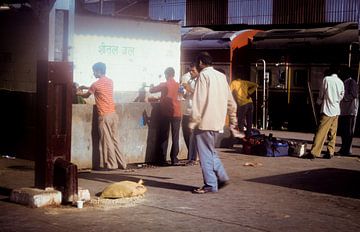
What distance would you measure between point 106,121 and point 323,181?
3957mm

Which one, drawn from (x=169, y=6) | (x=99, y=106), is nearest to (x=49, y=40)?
→ (x=99, y=106)

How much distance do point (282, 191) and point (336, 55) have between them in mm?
11385

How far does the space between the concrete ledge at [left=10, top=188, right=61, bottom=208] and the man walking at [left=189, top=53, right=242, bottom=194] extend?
2.08 metres

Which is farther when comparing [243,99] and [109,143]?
[243,99]

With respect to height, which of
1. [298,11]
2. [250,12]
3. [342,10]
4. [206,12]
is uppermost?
[206,12]

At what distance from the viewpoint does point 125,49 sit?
17.5 m

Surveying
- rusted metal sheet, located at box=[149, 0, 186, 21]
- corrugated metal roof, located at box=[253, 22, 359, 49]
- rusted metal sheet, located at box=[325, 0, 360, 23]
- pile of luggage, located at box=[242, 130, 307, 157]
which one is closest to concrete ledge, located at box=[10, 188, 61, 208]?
pile of luggage, located at box=[242, 130, 307, 157]

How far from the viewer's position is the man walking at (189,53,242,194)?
9000 mm

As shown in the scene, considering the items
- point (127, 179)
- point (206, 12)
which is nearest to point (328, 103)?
point (127, 179)

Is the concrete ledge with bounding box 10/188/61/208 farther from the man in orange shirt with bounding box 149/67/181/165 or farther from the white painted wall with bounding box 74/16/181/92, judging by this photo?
the white painted wall with bounding box 74/16/181/92

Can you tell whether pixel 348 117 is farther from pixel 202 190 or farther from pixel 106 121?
pixel 202 190

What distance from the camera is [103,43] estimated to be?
1688 centimetres

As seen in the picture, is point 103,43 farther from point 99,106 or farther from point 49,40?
point 49,40

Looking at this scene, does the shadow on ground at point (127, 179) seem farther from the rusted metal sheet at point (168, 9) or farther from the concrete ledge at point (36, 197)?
the rusted metal sheet at point (168, 9)
